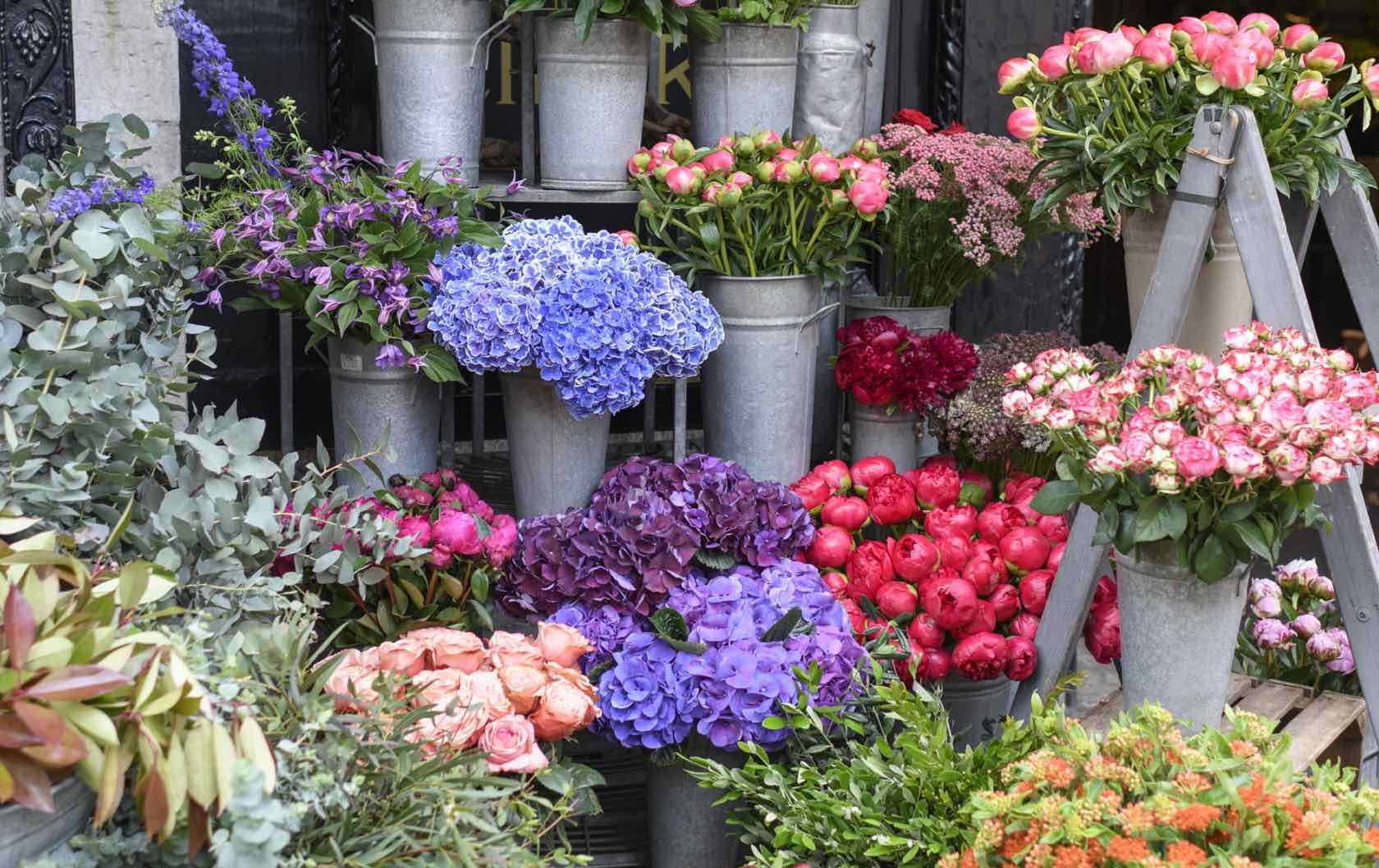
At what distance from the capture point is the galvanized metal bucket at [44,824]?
1.16 meters

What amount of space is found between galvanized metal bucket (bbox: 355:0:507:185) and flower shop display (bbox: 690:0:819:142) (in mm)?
412

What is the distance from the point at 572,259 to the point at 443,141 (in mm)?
431

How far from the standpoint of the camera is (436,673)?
1771mm

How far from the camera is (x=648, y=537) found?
7.18 feet

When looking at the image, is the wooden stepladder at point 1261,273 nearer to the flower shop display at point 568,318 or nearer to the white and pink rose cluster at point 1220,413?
the white and pink rose cluster at point 1220,413

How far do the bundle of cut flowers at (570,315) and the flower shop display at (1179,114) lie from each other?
0.65 meters

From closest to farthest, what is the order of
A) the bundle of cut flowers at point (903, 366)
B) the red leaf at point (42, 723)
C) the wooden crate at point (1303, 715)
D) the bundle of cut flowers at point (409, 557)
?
the red leaf at point (42, 723) < the bundle of cut flowers at point (409, 557) < the wooden crate at point (1303, 715) < the bundle of cut flowers at point (903, 366)

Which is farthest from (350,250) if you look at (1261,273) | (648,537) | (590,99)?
(1261,273)

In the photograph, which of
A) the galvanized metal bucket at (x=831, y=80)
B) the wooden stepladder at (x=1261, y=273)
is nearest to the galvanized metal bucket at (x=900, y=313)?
the galvanized metal bucket at (x=831, y=80)

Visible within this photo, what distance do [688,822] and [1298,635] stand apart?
4.21 ft

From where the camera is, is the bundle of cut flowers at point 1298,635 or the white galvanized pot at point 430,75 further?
the bundle of cut flowers at point 1298,635

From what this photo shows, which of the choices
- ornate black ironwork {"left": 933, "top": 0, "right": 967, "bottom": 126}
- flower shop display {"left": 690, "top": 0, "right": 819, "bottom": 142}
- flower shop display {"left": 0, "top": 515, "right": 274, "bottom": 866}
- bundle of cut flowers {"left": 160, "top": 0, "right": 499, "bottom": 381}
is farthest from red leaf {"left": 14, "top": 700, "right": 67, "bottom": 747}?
ornate black ironwork {"left": 933, "top": 0, "right": 967, "bottom": 126}

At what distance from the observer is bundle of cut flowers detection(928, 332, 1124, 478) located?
9.00 ft

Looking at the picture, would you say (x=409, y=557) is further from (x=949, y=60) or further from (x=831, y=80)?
(x=949, y=60)
